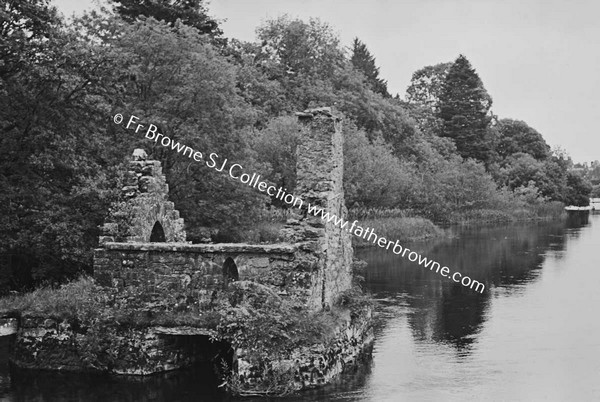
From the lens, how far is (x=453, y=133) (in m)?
97.4

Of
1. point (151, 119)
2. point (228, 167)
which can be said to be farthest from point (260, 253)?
point (228, 167)

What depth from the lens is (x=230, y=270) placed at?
18.3 m

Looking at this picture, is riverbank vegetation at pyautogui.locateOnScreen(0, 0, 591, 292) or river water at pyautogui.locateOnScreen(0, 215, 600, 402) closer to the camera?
river water at pyautogui.locateOnScreen(0, 215, 600, 402)

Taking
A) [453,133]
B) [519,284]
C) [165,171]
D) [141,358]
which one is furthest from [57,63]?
[453,133]

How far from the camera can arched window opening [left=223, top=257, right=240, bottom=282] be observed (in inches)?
714

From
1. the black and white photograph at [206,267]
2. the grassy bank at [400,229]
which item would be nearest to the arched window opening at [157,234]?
the black and white photograph at [206,267]

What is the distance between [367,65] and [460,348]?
255ft

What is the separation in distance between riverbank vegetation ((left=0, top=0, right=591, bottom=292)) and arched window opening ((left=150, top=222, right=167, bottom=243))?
198cm

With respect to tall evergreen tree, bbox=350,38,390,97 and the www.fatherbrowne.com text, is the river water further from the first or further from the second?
tall evergreen tree, bbox=350,38,390,97

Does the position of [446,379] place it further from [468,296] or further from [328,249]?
[468,296]

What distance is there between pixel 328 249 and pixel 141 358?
5216 mm

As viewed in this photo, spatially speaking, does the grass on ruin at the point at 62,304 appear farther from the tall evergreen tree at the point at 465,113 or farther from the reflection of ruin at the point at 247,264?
the tall evergreen tree at the point at 465,113

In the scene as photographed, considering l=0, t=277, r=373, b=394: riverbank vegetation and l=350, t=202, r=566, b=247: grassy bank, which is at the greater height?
l=350, t=202, r=566, b=247: grassy bank

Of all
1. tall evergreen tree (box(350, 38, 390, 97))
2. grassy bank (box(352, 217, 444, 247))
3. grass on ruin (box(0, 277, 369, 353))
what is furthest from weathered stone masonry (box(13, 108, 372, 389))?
tall evergreen tree (box(350, 38, 390, 97))
